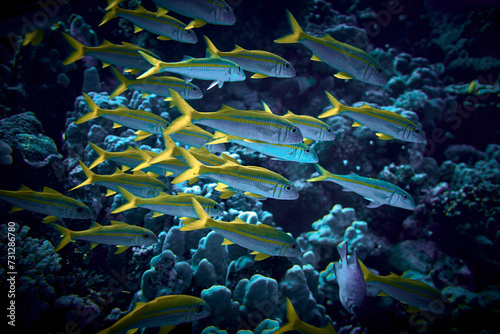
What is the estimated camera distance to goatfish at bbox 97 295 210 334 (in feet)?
7.55

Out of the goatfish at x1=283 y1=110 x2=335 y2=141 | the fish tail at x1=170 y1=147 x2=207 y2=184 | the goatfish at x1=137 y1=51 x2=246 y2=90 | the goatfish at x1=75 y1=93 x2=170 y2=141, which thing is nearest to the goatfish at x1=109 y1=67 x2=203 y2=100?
the goatfish at x1=75 y1=93 x2=170 y2=141

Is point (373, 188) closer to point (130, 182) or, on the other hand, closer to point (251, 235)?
point (251, 235)

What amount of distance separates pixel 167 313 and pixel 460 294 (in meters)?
4.46

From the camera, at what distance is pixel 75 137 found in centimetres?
556

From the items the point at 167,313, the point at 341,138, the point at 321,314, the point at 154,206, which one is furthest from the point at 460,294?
the point at 154,206

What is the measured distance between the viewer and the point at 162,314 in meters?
2.41

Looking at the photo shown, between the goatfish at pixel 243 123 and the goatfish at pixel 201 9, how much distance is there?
4.87 feet

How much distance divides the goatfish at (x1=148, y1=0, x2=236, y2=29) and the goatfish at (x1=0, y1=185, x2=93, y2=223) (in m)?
2.97

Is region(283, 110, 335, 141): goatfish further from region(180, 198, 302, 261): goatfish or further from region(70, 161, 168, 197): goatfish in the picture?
region(70, 161, 168, 197): goatfish

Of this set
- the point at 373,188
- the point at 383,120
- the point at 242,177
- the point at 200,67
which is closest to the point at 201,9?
the point at 200,67

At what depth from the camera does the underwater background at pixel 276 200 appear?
135 inches

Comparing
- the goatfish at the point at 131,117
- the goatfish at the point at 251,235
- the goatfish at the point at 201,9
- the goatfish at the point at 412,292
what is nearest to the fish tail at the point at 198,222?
the goatfish at the point at 251,235

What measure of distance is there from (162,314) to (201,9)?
3.85 metres

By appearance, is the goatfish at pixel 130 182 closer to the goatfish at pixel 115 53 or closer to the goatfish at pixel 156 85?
the goatfish at pixel 156 85
